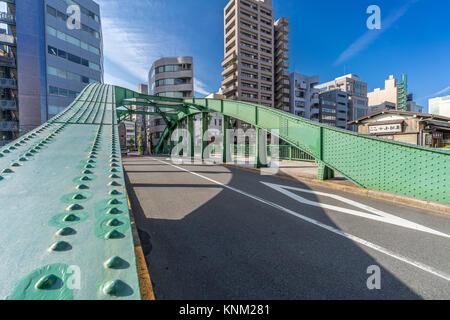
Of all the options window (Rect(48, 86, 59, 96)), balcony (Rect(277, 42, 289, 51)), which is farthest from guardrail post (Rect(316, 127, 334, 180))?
balcony (Rect(277, 42, 289, 51))

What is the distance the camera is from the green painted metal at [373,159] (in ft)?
15.8

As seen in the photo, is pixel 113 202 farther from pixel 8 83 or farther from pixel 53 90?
pixel 8 83

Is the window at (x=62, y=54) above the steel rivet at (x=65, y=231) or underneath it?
above

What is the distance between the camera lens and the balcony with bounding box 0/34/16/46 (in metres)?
29.5

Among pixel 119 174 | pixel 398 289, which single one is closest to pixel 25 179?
pixel 119 174

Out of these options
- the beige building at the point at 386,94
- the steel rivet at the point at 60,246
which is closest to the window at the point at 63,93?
the steel rivet at the point at 60,246

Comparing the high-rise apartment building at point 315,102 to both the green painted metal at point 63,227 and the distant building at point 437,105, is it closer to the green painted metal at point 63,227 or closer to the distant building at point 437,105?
the distant building at point 437,105

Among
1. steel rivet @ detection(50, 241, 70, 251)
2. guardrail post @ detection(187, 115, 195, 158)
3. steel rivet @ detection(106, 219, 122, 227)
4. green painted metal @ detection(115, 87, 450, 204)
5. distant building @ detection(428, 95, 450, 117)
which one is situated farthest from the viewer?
distant building @ detection(428, 95, 450, 117)

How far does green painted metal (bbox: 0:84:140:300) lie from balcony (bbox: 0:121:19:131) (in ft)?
127

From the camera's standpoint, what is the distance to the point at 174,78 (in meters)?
51.3

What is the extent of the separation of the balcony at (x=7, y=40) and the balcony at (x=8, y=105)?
30.0 feet

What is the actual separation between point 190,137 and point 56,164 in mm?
19118

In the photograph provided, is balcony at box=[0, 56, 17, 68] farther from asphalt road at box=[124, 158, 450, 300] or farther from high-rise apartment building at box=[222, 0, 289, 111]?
asphalt road at box=[124, 158, 450, 300]

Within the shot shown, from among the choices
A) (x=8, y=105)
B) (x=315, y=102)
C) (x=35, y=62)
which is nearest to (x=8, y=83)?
(x=8, y=105)
